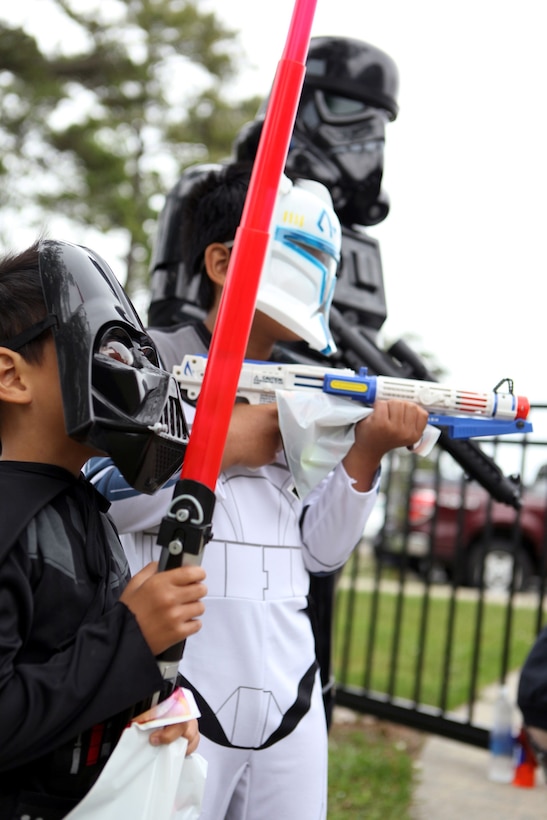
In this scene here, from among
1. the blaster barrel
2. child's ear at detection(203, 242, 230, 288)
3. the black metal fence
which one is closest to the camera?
the blaster barrel

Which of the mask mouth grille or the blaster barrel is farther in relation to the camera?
the blaster barrel

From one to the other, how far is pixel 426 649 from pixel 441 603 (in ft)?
6.75

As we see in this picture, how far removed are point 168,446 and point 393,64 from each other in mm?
2241

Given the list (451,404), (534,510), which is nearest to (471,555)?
(534,510)

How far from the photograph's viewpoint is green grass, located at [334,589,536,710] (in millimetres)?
4832

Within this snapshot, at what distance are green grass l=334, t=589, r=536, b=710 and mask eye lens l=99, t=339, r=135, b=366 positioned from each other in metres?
3.68

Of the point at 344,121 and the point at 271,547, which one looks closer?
the point at 271,547

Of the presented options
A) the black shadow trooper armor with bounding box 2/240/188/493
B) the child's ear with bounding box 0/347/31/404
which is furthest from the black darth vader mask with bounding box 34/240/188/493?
the child's ear with bounding box 0/347/31/404

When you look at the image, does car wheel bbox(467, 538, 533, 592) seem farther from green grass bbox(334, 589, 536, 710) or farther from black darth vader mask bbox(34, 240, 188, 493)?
black darth vader mask bbox(34, 240, 188, 493)

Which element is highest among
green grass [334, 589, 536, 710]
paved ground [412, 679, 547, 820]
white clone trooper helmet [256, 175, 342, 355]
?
white clone trooper helmet [256, 175, 342, 355]

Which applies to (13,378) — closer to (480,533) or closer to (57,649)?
(57,649)

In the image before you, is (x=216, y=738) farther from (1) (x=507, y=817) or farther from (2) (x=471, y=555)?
(2) (x=471, y=555)

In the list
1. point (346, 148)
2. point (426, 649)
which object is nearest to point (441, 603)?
point (426, 649)

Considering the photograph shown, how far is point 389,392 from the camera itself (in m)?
1.82
